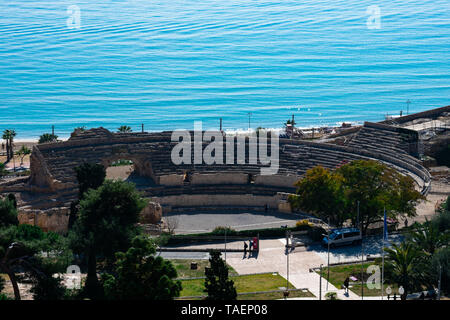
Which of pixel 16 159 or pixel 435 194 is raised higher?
pixel 16 159

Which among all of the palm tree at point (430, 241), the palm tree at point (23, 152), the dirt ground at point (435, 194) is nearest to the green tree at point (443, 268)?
the palm tree at point (430, 241)

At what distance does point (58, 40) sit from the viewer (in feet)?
572

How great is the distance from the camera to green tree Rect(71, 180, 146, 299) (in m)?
50.6

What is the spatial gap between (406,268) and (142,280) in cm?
1632

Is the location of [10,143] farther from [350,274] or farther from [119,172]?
[350,274]

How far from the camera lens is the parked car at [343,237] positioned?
2248 inches

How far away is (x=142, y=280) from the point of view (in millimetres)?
42469

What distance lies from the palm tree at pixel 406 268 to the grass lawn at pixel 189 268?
11.4m

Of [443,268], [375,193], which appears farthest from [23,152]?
[443,268]

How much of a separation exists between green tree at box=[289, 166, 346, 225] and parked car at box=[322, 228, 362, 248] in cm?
221

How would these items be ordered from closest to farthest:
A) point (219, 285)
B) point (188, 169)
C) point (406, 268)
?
point (219, 285)
point (406, 268)
point (188, 169)

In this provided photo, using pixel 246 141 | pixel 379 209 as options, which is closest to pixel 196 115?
pixel 246 141

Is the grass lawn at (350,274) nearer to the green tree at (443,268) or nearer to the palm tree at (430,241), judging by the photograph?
the green tree at (443,268)

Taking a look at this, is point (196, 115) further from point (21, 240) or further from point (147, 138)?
point (21, 240)
